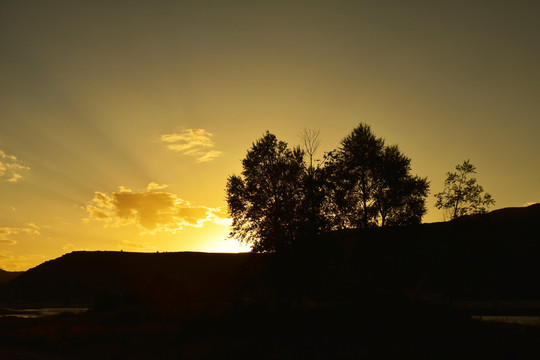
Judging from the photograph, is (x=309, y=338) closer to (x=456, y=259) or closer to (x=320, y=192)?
(x=320, y=192)

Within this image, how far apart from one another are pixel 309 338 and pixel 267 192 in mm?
19328

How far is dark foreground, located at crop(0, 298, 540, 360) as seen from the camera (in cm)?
1914

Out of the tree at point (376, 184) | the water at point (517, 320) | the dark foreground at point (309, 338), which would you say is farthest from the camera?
the tree at point (376, 184)

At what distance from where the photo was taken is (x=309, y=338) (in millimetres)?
22469

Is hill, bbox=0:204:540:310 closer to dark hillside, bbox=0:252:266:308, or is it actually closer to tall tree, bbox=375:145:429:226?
tall tree, bbox=375:145:429:226

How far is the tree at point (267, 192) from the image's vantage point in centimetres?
3725

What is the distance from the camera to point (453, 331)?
2295 centimetres

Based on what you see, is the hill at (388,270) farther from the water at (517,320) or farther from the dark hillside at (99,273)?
the dark hillside at (99,273)

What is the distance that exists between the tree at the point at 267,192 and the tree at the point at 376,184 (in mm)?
5068

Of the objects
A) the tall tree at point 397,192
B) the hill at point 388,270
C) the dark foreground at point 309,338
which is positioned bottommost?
the dark foreground at point 309,338

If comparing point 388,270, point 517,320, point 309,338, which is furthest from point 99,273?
point 309,338

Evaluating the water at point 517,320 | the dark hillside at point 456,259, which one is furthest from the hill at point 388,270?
the water at point 517,320

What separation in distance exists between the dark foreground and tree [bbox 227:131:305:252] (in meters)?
8.96

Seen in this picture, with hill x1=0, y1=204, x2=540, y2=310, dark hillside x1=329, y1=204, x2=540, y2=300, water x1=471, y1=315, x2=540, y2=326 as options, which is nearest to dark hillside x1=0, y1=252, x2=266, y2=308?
dark hillside x1=329, y1=204, x2=540, y2=300
